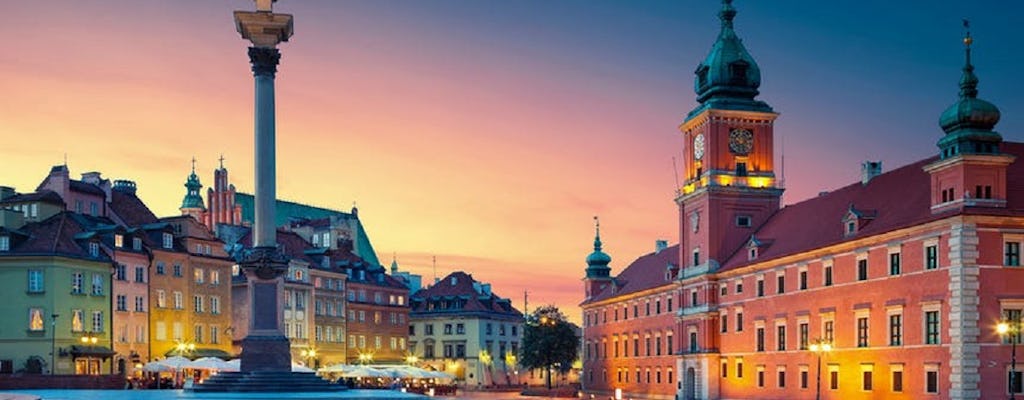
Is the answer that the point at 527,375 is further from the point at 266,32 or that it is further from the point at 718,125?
the point at 266,32

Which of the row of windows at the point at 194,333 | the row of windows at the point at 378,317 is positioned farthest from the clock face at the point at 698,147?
the row of windows at the point at 378,317

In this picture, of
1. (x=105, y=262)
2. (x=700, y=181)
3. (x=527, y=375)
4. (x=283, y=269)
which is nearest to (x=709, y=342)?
(x=700, y=181)

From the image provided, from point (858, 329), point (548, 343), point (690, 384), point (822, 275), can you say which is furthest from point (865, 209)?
point (548, 343)

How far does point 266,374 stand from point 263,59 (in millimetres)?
13276

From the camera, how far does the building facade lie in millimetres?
151625

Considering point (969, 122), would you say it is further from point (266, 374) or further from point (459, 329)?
point (459, 329)

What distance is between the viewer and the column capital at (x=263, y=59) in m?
54.3

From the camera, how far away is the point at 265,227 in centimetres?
5378

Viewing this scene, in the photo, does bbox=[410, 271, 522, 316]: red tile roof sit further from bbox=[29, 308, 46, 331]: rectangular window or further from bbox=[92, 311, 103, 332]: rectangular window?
bbox=[29, 308, 46, 331]: rectangular window

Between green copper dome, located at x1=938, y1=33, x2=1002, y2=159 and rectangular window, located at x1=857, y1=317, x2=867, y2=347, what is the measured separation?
38.2 feet

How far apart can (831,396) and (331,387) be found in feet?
110

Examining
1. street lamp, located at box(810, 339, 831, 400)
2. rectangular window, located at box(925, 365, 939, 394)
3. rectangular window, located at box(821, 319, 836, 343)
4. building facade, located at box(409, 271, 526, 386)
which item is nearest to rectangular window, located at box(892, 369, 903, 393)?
rectangular window, located at box(925, 365, 939, 394)

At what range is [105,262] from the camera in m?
87.3

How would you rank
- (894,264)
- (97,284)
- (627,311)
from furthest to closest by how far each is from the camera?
(627,311), (97,284), (894,264)
